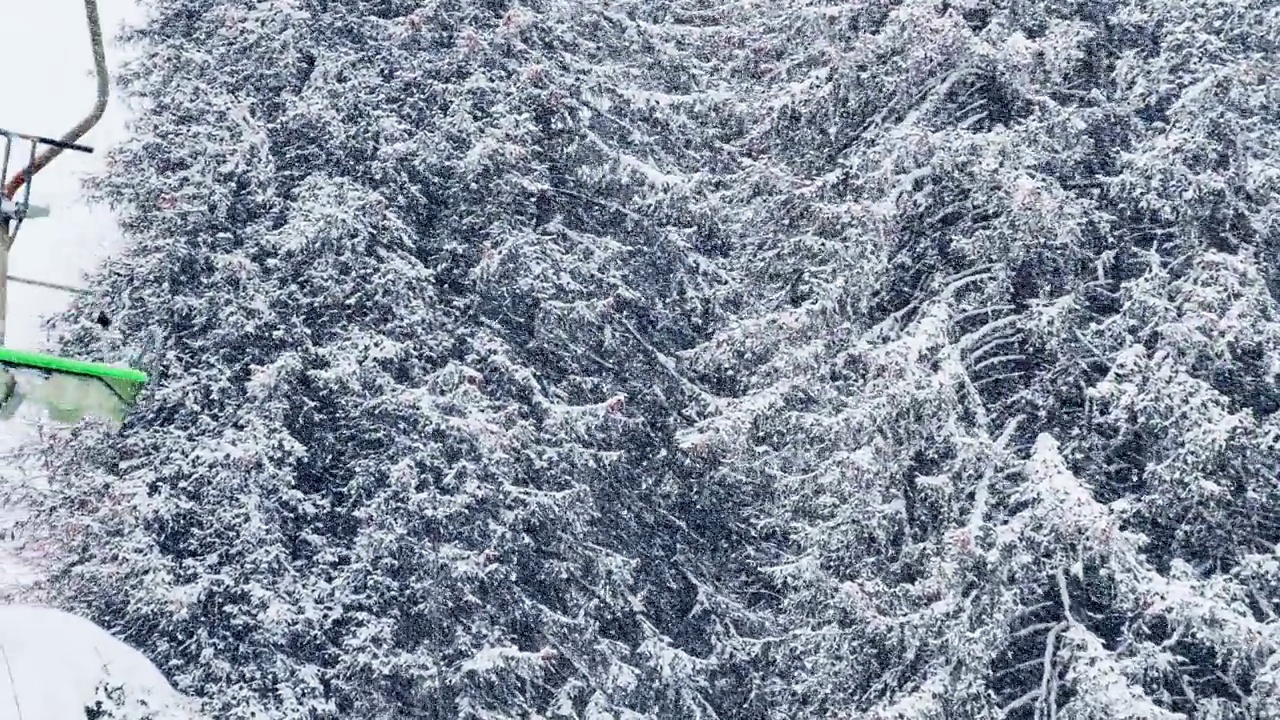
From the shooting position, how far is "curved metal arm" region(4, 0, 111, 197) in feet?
19.4

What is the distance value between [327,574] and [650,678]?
3.92 meters

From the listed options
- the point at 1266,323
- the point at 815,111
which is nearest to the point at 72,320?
the point at 815,111

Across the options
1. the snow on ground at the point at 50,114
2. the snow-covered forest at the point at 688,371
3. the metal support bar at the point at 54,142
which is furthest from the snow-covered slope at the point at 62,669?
the snow on ground at the point at 50,114

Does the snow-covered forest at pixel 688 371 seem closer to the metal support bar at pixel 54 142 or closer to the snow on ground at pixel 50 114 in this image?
the metal support bar at pixel 54 142

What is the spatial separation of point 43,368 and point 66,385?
0.26 m

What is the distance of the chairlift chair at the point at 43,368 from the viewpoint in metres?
7.10

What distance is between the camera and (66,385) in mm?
8414

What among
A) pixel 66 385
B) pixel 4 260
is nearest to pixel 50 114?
pixel 66 385

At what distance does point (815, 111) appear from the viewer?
54.0 ft

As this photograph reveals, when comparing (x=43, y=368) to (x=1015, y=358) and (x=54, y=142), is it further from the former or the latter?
(x=1015, y=358)

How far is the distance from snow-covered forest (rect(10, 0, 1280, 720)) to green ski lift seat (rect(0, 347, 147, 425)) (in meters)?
5.95

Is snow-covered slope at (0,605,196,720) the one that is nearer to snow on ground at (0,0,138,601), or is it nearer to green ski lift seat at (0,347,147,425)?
green ski lift seat at (0,347,147,425)

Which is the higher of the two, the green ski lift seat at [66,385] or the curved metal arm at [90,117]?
the curved metal arm at [90,117]

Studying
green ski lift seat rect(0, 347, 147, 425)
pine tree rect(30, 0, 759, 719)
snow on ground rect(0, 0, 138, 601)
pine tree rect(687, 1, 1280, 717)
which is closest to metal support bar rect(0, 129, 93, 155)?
green ski lift seat rect(0, 347, 147, 425)
